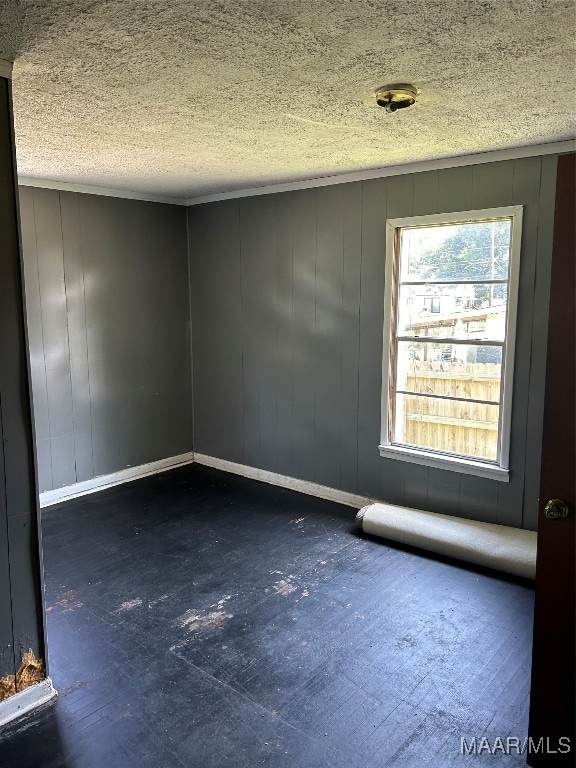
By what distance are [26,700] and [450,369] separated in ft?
10.4

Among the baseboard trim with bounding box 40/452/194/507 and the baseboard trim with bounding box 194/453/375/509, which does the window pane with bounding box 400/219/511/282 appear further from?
the baseboard trim with bounding box 40/452/194/507

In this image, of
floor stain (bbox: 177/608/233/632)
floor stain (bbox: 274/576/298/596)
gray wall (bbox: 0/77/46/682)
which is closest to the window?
floor stain (bbox: 274/576/298/596)

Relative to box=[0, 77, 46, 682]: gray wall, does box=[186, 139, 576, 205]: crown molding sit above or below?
above

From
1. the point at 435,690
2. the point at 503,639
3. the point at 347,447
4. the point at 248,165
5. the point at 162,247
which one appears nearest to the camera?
the point at 435,690

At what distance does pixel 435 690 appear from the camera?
2.47m

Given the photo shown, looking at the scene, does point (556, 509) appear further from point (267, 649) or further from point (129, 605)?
point (129, 605)

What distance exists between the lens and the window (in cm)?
371

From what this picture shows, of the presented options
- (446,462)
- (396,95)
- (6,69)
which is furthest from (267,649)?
(6,69)

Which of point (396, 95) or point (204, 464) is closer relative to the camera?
point (396, 95)

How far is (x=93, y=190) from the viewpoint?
4.75 meters

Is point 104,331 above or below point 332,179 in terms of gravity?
below

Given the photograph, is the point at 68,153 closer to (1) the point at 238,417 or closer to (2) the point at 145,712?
(1) the point at 238,417

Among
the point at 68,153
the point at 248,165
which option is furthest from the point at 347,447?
the point at 68,153

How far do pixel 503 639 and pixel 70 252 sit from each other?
13.8 ft
